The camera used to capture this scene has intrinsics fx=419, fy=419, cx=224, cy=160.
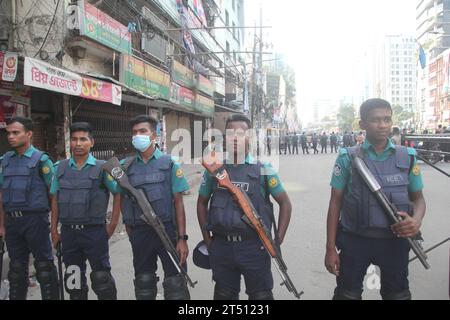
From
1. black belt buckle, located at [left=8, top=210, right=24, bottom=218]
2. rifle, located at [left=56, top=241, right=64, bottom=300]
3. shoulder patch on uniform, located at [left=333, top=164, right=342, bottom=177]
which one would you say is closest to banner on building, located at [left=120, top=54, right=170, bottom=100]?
black belt buckle, located at [left=8, top=210, right=24, bottom=218]

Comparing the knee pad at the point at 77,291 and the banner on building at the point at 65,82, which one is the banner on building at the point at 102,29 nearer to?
the banner on building at the point at 65,82

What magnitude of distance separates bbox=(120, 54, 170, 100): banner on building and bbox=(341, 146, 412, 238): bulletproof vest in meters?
8.58

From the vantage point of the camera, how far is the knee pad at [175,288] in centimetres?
303

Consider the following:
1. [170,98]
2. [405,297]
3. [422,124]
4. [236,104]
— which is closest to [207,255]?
[405,297]

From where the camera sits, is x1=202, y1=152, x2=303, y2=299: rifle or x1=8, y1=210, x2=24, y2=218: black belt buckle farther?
x1=8, y1=210, x2=24, y2=218: black belt buckle

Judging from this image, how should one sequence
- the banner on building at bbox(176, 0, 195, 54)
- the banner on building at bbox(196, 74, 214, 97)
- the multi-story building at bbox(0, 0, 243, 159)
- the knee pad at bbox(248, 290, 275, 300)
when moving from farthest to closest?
the banner on building at bbox(196, 74, 214, 97)
the banner on building at bbox(176, 0, 195, 54)
the multi-story building at bbox(0, 0, 243, 159)
the knee pad at bbox(248, 290, 275, 300)

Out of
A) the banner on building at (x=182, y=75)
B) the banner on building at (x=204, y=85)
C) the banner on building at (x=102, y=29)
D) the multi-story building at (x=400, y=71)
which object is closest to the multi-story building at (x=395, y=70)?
the multi-story building at (x=400, y=71)

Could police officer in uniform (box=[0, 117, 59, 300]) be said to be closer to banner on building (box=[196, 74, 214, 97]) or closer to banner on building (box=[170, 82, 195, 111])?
banner on building (box=[170, 82, 195, 111])

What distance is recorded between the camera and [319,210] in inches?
306

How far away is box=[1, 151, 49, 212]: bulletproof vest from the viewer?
332cm

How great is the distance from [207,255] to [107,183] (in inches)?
38.6

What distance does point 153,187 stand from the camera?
3.04 m

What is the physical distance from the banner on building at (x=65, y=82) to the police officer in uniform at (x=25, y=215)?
3297 millimetres

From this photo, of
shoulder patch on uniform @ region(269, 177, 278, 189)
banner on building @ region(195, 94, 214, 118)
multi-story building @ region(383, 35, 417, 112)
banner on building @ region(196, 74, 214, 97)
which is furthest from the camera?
multi-story building @ region(383, 35, 417, 112)
